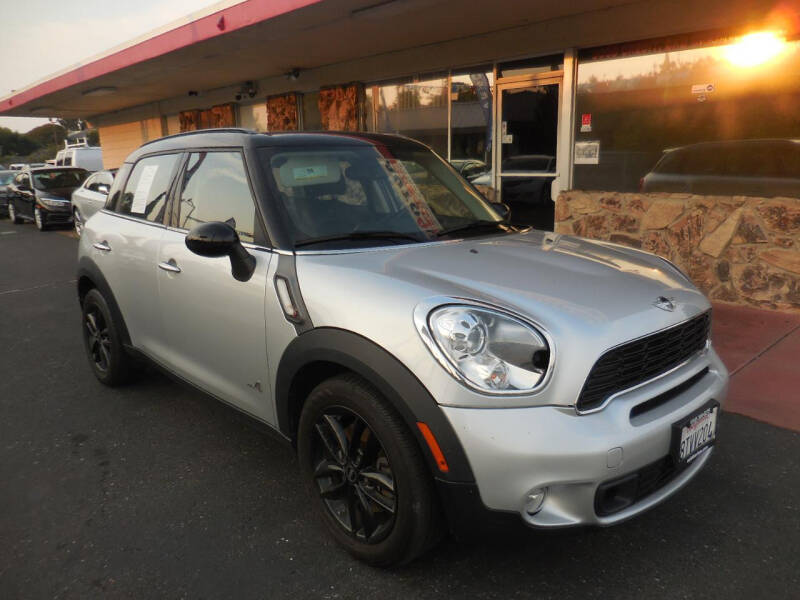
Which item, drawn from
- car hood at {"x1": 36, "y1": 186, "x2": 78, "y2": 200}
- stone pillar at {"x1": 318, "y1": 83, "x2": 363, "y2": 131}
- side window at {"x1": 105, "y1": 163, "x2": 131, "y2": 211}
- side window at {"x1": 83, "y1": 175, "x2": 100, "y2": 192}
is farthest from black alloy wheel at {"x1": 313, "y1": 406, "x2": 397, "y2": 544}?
car hood at {"x1": 36, "y1": 186, "x2": 78, "y2": 200}

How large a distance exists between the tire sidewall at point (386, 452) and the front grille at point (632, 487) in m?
0.58

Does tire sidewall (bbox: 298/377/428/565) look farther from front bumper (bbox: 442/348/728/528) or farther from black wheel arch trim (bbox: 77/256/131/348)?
black wheel arch trim (bbox: 77/256/131/348)

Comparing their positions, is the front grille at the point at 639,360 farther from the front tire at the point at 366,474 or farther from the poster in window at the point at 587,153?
the poster in window at the point at 587,153

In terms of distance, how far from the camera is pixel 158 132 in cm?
1786

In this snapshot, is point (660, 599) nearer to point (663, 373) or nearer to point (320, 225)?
point (663, 373)

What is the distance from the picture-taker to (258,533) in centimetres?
268

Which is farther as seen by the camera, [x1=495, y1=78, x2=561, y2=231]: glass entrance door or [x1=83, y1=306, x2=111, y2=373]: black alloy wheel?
[x1=495, y1=78, x2=561, y2=231]: glass entrance door

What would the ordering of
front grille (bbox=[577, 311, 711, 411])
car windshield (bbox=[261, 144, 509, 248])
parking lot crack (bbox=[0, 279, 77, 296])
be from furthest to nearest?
parking lot crack (bbox=[0, 279, 77, 296])
car windshield (bbox=[261, 144, 509, 248])
front grille (bbox=[577, 311, 711, 411])

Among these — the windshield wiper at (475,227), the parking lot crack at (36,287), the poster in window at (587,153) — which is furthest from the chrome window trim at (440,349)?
the parking lot crack at (36,287)

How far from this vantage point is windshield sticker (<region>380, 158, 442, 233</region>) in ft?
9.95

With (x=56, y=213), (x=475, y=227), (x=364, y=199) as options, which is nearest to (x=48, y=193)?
(x=56, y=213)

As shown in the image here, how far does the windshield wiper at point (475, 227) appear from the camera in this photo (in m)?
3.02

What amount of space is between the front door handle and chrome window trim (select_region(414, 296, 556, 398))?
1.62 m

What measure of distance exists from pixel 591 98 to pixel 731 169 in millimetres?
1916
